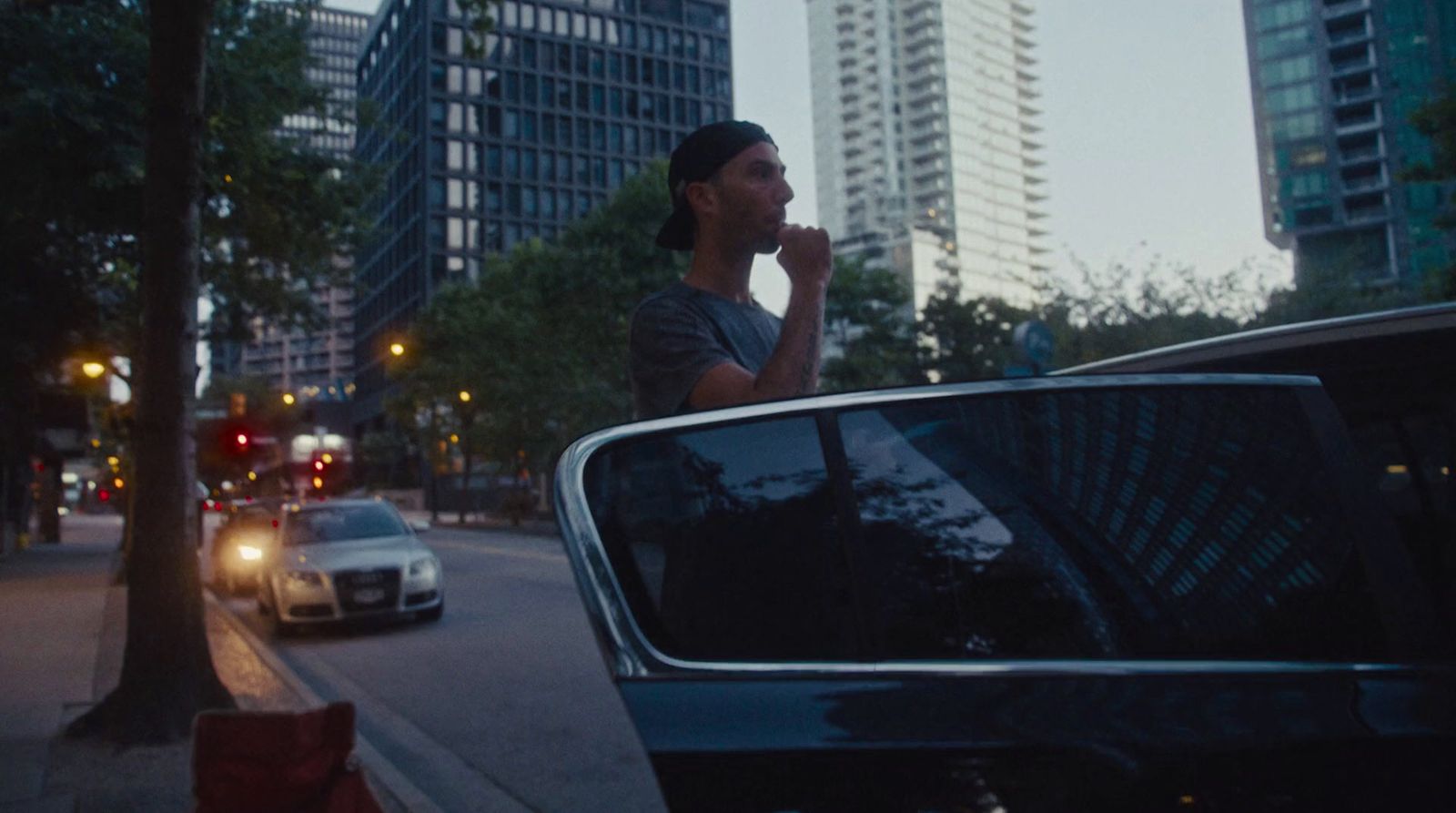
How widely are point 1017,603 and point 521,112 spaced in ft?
322

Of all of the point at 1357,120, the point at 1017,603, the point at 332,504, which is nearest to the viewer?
the point at 1017,603

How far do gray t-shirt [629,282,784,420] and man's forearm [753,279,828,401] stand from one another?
0.27 ft

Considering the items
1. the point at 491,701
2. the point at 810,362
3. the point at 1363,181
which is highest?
the point at 1363,181

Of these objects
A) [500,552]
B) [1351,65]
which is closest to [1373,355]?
[500,552]

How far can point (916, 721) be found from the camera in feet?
5.16

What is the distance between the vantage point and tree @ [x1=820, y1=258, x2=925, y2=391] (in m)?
41.1

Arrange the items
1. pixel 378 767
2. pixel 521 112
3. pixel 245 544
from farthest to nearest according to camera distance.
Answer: pixel 521 112, pixel 245 544, pixel 378 767

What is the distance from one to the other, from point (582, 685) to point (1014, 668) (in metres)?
8.09

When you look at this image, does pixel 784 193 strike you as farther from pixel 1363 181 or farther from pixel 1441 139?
pixel 1363 181

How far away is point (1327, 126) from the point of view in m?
85.9

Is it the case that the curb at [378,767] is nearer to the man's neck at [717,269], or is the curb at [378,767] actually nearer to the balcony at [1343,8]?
the man's neck at [717,269]

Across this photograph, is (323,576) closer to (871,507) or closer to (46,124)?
(46,124)

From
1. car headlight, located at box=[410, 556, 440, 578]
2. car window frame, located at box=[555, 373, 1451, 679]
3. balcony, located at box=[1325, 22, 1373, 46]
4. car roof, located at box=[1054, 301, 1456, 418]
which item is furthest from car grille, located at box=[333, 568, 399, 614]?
balcony, located at box=[1325, 22, 1373, 46]

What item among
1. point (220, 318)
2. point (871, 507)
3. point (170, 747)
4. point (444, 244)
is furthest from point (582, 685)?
point (444, 244)
